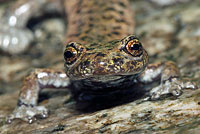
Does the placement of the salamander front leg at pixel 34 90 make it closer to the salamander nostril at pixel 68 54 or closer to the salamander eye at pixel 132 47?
the salamander nostril at pixel 68 54

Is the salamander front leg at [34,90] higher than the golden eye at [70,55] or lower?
lower

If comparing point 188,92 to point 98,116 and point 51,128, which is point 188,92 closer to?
point 98,116

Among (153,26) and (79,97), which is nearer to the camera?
(79,97)

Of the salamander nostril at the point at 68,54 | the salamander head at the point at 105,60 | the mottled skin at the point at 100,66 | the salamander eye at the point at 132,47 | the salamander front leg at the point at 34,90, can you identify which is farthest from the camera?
the salamander front leg at the point at 34,90

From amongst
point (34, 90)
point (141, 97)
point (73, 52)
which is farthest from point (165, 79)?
point (34, 90)

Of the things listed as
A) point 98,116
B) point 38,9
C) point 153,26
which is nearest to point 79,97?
point 98,116

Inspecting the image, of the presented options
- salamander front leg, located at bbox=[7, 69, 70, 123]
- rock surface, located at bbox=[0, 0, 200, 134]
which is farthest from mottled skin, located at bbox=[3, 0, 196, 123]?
rock surface, located at bbox=[0, 0, 200, 134]

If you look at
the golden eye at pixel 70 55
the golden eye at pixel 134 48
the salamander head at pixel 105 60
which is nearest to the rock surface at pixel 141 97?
the salamander head at pixel 105 60
